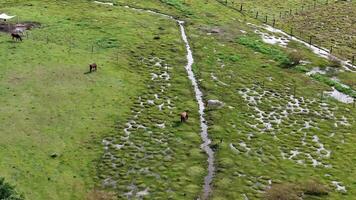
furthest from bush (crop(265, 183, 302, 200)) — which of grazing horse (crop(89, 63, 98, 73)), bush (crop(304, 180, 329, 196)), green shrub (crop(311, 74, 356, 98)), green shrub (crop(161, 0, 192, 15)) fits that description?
green shrub (crop(161, 0, 192, 15))

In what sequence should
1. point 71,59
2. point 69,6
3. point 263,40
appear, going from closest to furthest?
1. point 71,59
2. point 263,40
3. point 69,6

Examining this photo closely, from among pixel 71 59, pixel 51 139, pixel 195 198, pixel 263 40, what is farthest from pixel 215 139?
pixel 263 40

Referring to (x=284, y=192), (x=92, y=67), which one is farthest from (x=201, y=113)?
(x=284, y=192)

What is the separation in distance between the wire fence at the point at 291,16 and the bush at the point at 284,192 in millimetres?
37480

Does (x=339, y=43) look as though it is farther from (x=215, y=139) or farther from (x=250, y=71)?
(x=215, y=139)

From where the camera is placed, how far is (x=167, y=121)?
60.1 m

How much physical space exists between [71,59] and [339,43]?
44.8m

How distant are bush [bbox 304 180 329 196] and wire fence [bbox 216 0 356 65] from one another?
118 feet

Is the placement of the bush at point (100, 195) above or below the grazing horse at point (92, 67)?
below

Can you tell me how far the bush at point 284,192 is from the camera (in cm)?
4806

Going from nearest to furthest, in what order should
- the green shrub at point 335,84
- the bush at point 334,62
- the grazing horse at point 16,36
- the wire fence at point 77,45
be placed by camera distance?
the green shrub at point 335,84, the wire fence at point 77,45, the grazing horse at point 16,36, the bush at point 334,62

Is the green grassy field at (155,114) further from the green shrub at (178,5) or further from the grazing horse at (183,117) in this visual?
the green shrub at (178,5)

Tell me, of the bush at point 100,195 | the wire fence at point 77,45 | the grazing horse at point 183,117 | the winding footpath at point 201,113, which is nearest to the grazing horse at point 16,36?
the wire fence at point 77,45

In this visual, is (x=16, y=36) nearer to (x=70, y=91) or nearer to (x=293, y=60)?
(x=70, y=91)
